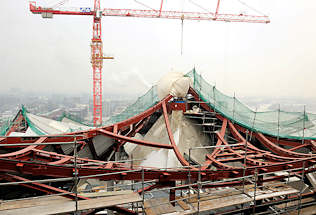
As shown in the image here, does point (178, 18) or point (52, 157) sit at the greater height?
point (178, 18)

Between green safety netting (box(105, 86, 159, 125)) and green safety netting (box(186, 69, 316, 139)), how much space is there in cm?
266

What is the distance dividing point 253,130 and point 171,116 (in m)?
4.26

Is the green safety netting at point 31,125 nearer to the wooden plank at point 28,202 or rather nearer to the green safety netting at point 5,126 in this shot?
the green safety netting at point 5,126

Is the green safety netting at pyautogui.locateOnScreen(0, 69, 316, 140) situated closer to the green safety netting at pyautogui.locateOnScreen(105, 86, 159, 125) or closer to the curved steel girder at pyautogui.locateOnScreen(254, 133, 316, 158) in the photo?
the green safety netting at pyautogui.locateOnScreen(105, 86, 159, 125)

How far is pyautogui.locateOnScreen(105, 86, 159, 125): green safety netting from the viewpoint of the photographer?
38.4ft

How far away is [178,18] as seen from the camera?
25453 millimetres

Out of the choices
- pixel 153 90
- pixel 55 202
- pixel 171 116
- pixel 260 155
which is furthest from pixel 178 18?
pixel 55 202

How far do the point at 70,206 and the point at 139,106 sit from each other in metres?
8.41

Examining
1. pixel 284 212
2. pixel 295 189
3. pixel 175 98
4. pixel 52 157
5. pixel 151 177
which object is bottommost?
pixel 284 212

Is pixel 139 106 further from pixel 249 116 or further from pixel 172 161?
pixel 249 116

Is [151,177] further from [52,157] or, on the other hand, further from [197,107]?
[197,107]

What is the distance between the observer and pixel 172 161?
10125mm

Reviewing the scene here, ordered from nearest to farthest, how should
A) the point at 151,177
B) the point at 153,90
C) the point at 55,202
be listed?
the point at 55,202
the point at 151,177
the point at 153,90

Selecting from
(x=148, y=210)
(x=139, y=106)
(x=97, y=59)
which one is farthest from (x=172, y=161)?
(x=97, y=59)
